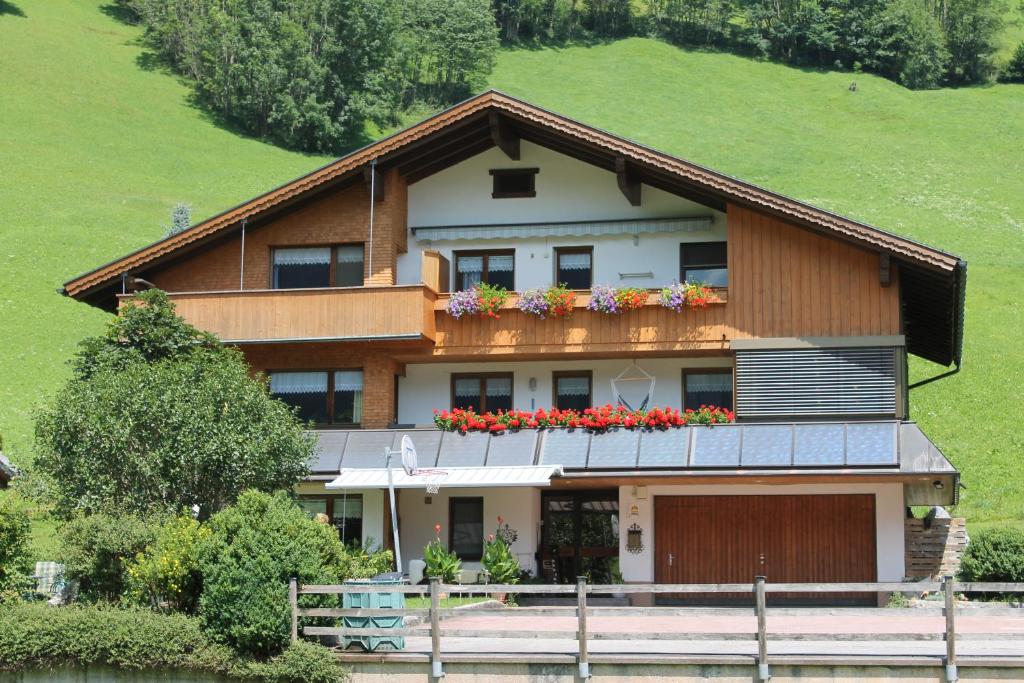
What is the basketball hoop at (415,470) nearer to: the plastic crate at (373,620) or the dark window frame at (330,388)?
the dark window frame at (330,388)

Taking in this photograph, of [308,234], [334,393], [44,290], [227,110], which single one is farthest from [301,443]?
[227,110]

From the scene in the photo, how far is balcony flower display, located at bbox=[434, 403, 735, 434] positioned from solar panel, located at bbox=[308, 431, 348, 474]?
2.18 m

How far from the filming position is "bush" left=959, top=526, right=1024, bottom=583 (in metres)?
27.4

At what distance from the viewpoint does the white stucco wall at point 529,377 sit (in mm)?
31891

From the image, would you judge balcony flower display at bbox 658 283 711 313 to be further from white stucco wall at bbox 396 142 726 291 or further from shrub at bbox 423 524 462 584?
shrub at bbox 423 524 462 584

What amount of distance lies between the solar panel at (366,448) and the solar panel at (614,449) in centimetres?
447

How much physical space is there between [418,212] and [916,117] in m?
77.8

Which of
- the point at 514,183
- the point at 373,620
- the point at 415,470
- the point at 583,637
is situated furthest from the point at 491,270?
the point at 583,637

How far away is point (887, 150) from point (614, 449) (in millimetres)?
71185

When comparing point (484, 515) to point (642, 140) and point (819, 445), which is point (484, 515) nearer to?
point (819, 445)

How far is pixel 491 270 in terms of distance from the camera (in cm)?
3334

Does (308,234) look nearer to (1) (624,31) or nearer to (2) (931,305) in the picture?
(2) (931,305)

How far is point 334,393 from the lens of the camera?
32.7 meters

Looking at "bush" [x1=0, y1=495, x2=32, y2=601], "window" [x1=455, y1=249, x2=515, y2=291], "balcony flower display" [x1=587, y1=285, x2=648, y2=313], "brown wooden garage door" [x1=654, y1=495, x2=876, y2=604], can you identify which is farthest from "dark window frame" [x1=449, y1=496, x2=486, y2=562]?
"bush" [x1=0, y1=495, x2=32, y2=601]
